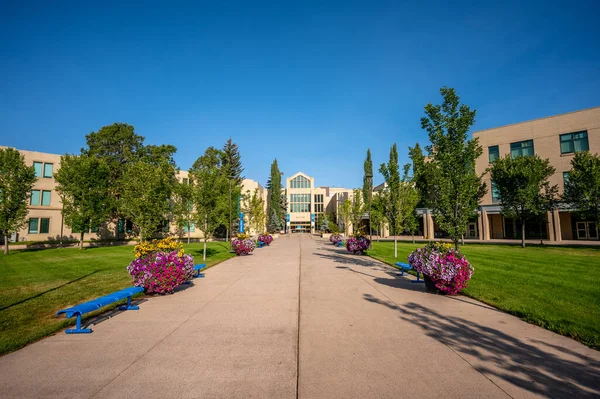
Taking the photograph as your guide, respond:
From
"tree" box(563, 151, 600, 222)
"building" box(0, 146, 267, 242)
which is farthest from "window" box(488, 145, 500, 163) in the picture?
"building" box(0, 146, 267, 242)

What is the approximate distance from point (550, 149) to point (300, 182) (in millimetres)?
61455

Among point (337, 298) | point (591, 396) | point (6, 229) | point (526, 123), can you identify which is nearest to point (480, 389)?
point (591, 396)

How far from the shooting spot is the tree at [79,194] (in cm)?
2914

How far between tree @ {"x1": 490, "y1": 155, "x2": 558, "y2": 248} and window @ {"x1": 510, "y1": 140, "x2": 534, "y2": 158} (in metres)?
6.77

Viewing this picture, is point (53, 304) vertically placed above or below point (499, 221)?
below

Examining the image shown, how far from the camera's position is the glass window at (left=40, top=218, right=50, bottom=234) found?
3272 cm

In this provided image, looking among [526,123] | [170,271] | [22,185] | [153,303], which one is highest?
[526,123]

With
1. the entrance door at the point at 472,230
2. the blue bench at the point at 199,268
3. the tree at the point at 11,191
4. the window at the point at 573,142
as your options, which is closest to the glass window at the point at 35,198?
the tree at the point at 11,191

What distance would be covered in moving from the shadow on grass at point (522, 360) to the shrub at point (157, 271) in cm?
664

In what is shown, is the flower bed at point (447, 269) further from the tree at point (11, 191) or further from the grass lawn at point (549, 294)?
the tree at point (11, 191)

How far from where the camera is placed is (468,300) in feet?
26.9

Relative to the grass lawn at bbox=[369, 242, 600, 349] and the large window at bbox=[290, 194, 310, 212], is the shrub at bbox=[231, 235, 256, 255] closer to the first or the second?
the grass lawn at bbox=[369, 242, 600, 349]

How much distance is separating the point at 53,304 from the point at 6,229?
2306 cm

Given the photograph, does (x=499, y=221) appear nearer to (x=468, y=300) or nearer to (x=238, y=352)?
(x=468, y=300)
